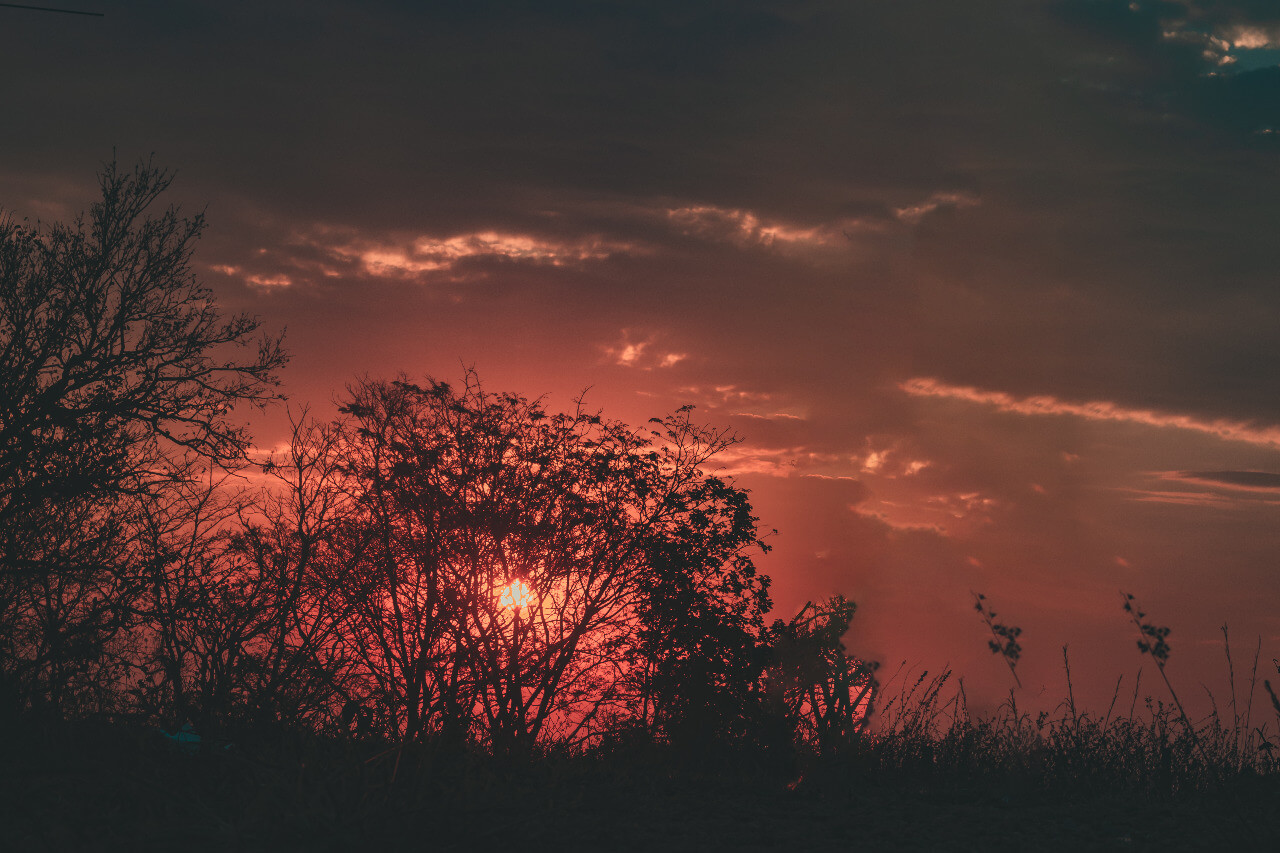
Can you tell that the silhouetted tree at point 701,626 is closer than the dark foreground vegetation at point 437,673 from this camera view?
No

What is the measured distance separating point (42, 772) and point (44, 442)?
30.2 ft

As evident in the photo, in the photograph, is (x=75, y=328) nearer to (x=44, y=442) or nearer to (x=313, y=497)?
(x=44, y=442)

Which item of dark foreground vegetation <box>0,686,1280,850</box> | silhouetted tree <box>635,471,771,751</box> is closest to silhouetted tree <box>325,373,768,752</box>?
silhouetted tree <box>635,471,771,751</box>

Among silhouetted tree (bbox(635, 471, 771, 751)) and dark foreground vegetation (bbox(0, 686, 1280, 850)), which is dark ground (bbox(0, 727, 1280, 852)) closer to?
dark foreground vegetation (bbox(0, 686, 1280, 850))

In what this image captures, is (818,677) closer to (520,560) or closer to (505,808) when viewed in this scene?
(520,560)

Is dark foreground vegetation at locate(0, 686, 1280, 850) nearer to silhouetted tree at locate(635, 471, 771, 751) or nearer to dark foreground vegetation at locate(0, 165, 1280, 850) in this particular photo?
dark foreground vegetation at locate(0, 165, 1280, 850)

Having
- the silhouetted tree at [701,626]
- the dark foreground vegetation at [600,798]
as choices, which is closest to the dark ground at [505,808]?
the dark foreground vegetation at [600,798]

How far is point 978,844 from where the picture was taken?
18.6 feet

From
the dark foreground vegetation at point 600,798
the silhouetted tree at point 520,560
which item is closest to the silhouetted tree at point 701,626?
the silhouetted tree at point 520,560

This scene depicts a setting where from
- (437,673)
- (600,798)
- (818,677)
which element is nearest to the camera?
(600,798)

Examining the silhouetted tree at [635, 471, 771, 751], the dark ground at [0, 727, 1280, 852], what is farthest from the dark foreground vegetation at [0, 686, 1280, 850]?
the silhouetted tree at [635, 471, 771, 751]

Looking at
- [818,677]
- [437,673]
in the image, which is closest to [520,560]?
[437,673]

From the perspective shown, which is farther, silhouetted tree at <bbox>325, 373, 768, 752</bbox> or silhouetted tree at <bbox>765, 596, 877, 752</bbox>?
silhouetted tree at <bbox>325, 373, 768, 752</bbox>

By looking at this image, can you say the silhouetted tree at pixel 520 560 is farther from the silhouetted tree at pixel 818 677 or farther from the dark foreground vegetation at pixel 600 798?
the dark foreground vegetation at pixel 600 798
